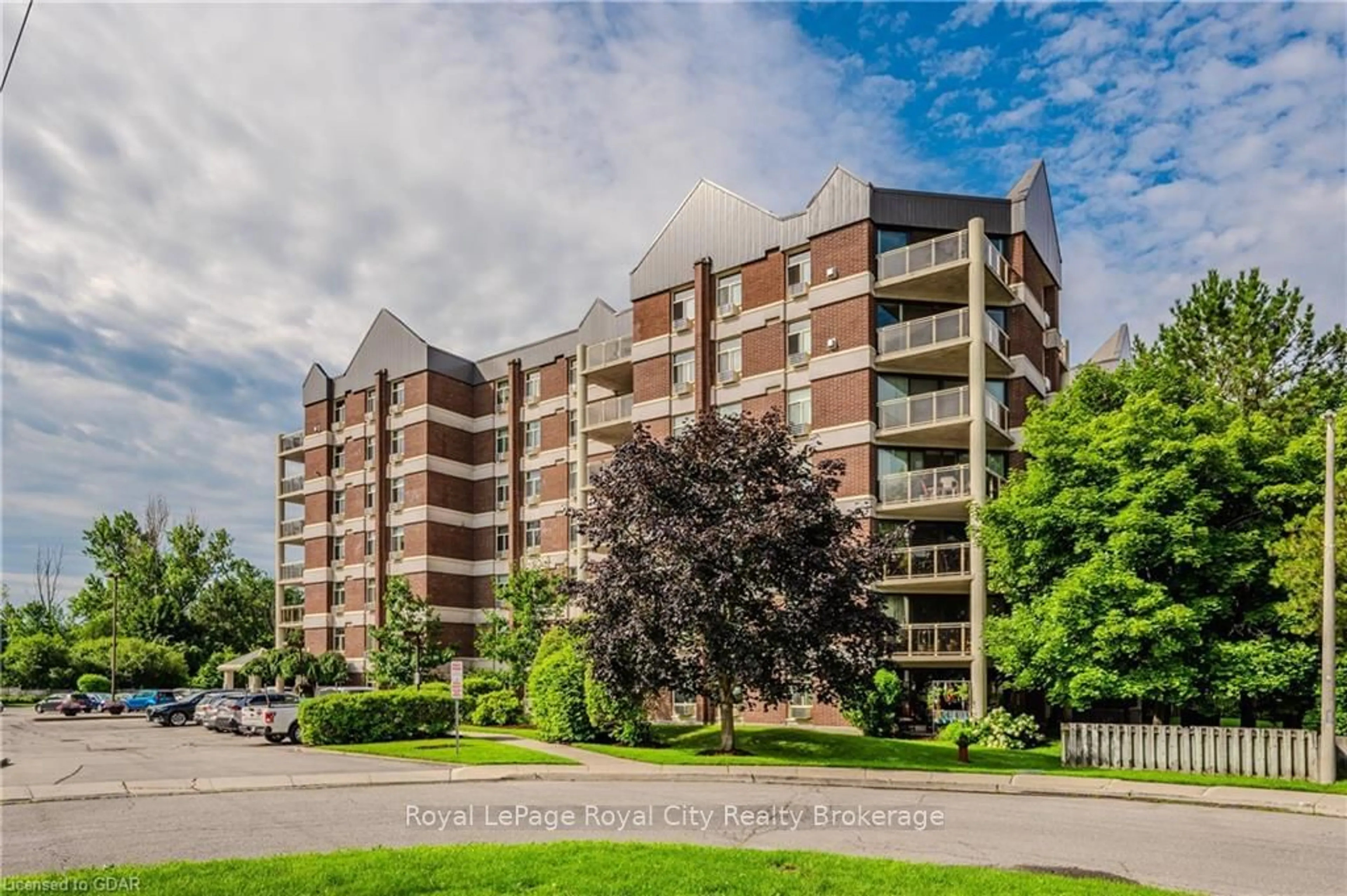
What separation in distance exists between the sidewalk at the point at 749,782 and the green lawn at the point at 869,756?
695mm

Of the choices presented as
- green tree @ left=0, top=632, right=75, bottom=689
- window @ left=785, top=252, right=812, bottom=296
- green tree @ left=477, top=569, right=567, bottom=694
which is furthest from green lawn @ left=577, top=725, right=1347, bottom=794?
green tree @ left=0, top=632, right=75, bottom=689

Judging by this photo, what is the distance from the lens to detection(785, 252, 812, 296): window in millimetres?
35312

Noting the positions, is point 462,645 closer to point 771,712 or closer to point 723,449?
point 771,712

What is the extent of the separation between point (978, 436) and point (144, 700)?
47.2m

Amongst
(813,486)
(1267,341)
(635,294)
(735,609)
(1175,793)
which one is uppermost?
(635,294)

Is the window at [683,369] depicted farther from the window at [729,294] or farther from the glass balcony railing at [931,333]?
the glass balcony railing at [931,333]

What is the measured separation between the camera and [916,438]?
108 feet

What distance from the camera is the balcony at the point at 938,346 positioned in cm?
3194

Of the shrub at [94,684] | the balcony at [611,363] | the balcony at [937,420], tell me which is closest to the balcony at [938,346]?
the balcony at [937,420]

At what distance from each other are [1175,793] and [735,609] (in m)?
10.1

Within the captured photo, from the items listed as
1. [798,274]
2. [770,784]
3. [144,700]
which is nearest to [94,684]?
[144,700]

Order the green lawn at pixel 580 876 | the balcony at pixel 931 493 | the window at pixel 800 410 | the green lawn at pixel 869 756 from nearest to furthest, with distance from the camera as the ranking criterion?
the green lawn at pixel 580 876 → the green lawn at pixel 869 756 → the balcony at pixel 931 493 → the window at pixel 800 410

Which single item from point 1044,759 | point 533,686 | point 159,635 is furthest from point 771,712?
point 159,635

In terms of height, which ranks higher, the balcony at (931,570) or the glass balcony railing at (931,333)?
the glass balcony railing at (931,333)
